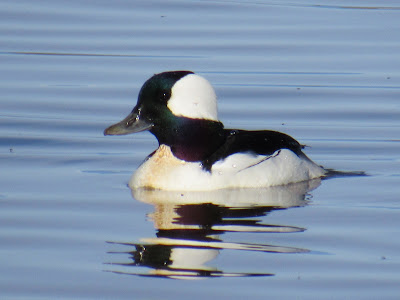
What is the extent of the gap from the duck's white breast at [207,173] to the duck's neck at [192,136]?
8cm

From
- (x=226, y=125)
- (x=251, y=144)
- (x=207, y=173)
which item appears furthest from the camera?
(x=226, y=125)

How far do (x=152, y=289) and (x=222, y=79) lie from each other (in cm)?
841

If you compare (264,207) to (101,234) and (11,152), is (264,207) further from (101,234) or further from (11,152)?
(11,152)

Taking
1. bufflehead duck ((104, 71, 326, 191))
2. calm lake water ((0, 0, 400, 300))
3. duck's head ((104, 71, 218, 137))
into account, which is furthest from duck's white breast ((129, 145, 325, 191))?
duck's head ((104, 71, 218, 137))

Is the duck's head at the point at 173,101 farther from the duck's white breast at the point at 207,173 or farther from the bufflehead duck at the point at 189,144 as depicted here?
the duck's white breast at the point at 207,173

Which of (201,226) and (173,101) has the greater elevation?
(173,101)

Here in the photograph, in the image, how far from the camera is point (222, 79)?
51.0 ft

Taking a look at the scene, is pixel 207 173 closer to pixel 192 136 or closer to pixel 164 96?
pixel 192 136

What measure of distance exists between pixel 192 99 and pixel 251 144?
71 centimetres

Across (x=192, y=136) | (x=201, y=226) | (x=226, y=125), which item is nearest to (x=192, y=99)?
(x=192, y=136)

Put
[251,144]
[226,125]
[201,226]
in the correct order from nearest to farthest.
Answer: [201,226]
[251,144]
[226,125]

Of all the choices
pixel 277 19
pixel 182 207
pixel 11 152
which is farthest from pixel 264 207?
pixel 277 19

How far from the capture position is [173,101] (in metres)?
10.5

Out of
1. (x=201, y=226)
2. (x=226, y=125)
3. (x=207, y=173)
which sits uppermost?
(x=226, y=125)
